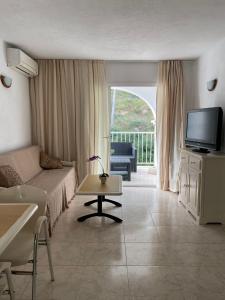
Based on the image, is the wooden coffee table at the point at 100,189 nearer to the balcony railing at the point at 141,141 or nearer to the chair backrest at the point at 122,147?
the chair backrest at the point at 122,147

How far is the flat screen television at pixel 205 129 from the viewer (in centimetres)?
320

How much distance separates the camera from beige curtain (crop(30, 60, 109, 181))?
15.0 feet

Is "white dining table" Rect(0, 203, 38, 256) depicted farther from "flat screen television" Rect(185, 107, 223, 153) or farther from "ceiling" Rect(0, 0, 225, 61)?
"flat screen television" Rect(185, 107, 223, 153)

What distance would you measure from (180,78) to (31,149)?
291 centimetres

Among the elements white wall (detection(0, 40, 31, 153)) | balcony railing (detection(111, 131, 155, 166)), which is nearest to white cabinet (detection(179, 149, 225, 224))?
white wall (detection(0, 40, 31, 153))

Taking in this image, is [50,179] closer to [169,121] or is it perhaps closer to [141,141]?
[169,121]

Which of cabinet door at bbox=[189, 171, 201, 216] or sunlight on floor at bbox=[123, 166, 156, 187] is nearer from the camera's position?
cabinet door at bbox=[189, 171, 201, 216]

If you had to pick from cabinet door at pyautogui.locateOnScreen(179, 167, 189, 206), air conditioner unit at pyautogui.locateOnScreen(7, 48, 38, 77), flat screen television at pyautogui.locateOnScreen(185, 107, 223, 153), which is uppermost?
air conditioner unit at pyautogui.locateOnScreen(7, 48, 38, 77)

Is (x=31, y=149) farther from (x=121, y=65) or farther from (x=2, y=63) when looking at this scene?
(x=121, y=65)

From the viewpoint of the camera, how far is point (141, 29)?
9.95ft

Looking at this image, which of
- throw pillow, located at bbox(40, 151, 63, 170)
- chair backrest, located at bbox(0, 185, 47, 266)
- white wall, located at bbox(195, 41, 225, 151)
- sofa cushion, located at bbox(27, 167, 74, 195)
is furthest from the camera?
throw pillow, located at bbox(40, 151, 63, 170)

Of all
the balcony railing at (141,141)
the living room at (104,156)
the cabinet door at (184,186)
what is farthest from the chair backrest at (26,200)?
the balcony railing at (141,141)

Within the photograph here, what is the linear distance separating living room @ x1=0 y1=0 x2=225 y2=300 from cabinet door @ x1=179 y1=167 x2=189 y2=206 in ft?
0.11

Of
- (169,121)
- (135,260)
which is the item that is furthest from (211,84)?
(135,260)
